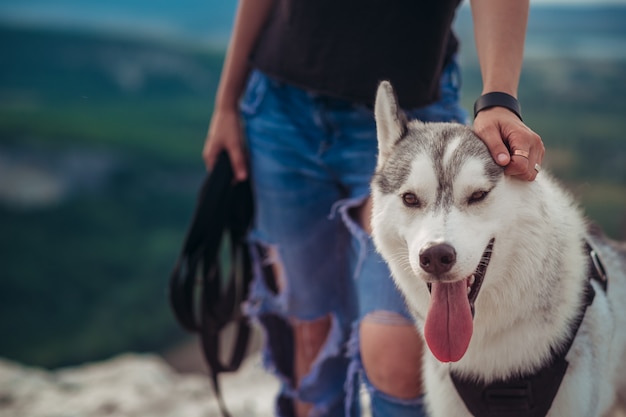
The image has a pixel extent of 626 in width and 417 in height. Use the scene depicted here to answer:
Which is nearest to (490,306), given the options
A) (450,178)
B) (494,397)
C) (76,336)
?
(494,397)

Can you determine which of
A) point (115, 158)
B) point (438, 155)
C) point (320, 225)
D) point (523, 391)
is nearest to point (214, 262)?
point (320, 225)

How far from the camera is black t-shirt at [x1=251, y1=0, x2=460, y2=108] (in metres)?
2.28

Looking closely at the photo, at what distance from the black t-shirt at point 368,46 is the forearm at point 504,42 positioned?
0.31 meters

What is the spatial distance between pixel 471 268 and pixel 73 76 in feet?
36.9

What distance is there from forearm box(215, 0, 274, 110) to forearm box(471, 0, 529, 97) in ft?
3.85

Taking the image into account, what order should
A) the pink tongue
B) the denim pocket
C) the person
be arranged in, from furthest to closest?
the denim pocket < the person < the pink tongue

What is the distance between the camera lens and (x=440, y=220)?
182 cm

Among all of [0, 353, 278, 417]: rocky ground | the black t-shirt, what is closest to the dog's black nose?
the black t-shirt

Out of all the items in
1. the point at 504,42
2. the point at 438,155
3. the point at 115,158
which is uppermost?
the point at 504,42

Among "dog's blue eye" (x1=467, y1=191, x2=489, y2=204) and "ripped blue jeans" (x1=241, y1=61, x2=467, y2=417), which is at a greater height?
"dog's blue eye" (x1=467, y1=191, x2=489, y2=204)

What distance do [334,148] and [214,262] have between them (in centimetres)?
103

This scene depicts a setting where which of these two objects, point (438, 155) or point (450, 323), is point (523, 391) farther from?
point (438, 155)

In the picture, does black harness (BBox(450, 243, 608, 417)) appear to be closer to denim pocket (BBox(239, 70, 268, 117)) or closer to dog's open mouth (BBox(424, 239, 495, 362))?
dog's open mouth (BBox(424, 239, 495, 362))

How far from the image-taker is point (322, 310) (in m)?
2.84
